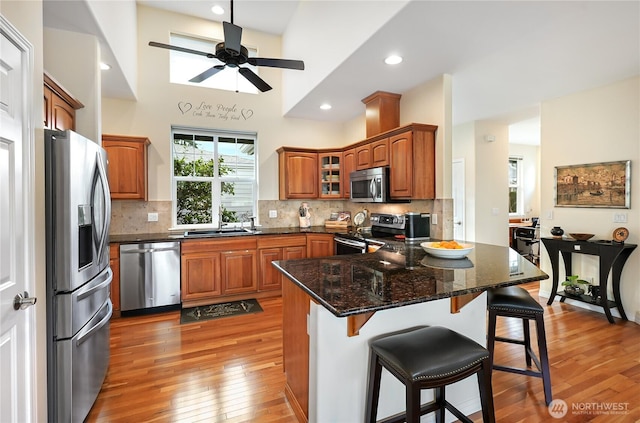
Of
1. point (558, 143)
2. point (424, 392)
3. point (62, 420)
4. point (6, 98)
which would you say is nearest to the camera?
point (6, 98)

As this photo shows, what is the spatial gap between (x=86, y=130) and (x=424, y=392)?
3.32m

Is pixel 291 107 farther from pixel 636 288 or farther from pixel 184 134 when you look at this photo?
pixel 636 288

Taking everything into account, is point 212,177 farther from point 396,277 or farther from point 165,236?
point 396,277

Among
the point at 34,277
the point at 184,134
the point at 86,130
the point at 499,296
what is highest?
the point at 184,134

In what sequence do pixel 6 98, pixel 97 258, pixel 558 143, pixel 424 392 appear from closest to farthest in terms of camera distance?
pixel 6 98
pixel 424 392
pixel 97 258
pixel 558 143

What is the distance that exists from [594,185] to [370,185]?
269cm

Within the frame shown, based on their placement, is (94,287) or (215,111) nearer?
(94,287)

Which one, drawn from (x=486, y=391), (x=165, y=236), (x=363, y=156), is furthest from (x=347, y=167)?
(x=486, y=391)

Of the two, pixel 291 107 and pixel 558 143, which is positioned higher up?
pixel 291 107

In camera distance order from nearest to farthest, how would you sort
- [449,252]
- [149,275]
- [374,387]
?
[374,387], [449,252], [149,275]

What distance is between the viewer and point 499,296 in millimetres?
2100

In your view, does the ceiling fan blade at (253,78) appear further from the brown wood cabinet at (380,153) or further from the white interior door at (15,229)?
the white interior door at (15,229)

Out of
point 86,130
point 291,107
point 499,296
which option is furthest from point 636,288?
point 86,130

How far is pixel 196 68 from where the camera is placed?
4.69 metres
